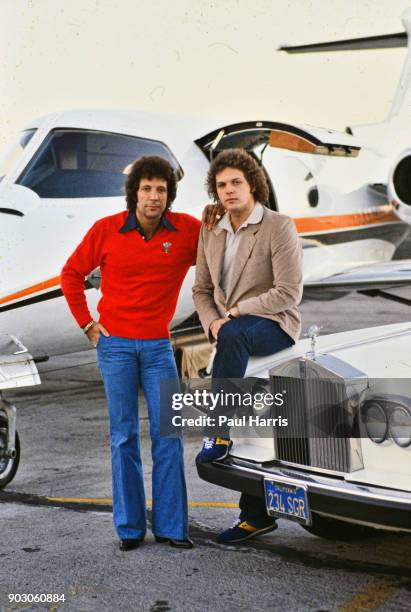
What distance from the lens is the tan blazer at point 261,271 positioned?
4473 mm

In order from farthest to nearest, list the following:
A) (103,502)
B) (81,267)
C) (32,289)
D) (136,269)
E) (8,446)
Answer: (32,289)
(8,446)
(103,502)
(81,267)
(136,269)

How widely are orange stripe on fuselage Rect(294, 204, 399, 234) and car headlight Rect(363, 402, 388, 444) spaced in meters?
4.60

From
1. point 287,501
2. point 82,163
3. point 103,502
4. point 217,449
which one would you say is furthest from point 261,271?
point 82,163

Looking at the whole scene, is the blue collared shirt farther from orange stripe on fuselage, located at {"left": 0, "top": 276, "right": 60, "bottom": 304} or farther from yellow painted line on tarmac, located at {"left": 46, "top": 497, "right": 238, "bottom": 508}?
orange stripe on fuselage, located at {"left": 0, "top": 276, "right": 60, "bottom": 304}

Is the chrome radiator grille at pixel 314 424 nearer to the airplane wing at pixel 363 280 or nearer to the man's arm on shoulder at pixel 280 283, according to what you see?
the man's arm on shoulder at pixel 280 283

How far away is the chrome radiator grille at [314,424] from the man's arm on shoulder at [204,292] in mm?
464

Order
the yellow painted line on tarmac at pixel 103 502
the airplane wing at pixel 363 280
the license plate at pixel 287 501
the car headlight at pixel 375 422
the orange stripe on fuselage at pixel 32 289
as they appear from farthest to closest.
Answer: the airplane wing at pixel 363 280 < the orange stripe on fuselage at pixel 32 289 < the yellow painted line on tarmac at pixel 103 502 < the license plate at pixel 287 501 < the car headlight at pixel 375 422

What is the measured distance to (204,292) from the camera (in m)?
4.73

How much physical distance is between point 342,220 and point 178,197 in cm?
179

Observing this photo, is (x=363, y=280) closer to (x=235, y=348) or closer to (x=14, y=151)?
(x=14, y=151)

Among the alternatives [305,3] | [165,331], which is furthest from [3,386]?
[305,3]

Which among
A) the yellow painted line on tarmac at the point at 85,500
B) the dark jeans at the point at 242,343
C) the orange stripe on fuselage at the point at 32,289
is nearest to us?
the dark jeans at the point at 242,343

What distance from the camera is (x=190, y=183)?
7.94m

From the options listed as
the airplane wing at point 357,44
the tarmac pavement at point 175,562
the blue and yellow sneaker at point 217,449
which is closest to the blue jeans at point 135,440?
the tarmac pavement at point 175,562
